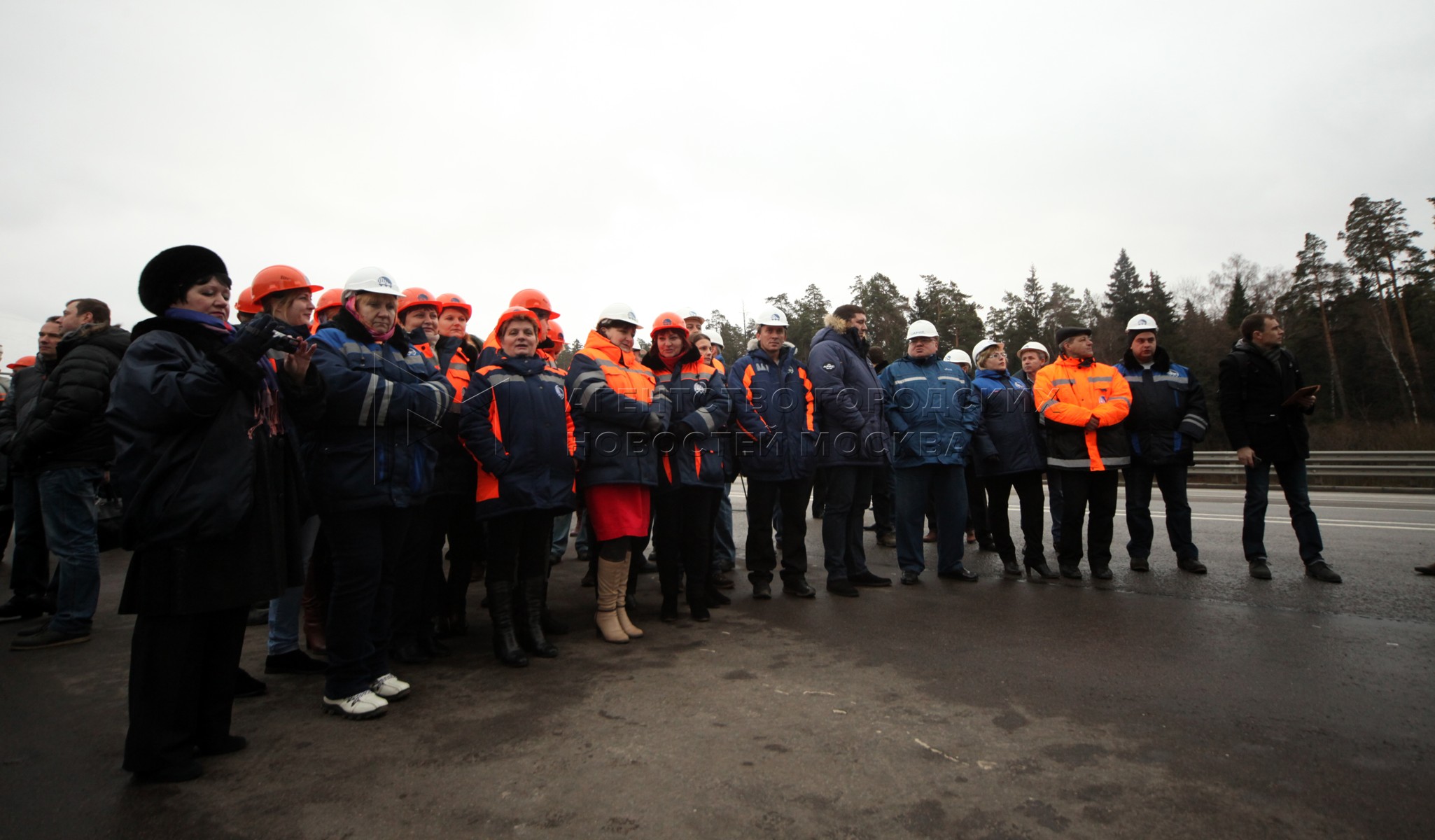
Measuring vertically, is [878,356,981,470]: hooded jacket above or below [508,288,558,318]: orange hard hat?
below

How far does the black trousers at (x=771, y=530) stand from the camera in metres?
6.21

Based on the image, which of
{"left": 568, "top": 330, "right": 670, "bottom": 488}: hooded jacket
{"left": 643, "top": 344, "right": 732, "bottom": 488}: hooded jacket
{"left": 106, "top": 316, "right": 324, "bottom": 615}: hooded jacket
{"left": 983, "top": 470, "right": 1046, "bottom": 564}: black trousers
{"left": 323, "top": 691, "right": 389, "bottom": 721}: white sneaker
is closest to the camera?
{"left": 106, "top": 316, "right": 324, "bottom": 615}: hooded jacket

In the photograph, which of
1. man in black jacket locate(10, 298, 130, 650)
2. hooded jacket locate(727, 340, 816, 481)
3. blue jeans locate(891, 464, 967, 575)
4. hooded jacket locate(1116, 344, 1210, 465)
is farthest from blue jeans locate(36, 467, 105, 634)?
hooded jacket locate(1116, 344, 1210, 465)

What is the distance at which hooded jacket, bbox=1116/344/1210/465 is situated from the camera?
21.6 ft

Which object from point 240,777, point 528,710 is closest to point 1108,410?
point 528,710

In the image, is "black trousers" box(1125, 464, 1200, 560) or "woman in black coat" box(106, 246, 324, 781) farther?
"black trousers" box(1125, 464, 1200, 560)

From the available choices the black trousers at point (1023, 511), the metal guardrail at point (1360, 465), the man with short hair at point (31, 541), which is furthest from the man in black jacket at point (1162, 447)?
the metal guardrail at point (1360, 465)

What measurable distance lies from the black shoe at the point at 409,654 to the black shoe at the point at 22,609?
3.58 metres

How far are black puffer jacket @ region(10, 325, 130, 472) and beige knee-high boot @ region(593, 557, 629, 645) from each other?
135 inches

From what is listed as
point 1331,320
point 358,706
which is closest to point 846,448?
point 358,706

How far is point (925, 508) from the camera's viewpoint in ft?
22.3

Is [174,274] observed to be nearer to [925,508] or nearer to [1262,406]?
[925,508]

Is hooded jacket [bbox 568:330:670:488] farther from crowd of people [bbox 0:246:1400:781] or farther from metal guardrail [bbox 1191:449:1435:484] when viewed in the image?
metal guardrail [bbox 1191:449:1435:484]

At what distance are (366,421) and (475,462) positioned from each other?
122 centimetres
